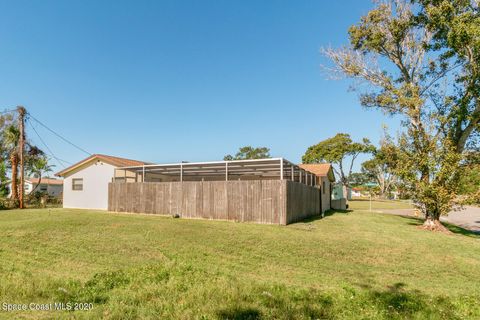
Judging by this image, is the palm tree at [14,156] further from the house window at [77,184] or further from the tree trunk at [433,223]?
the tree trunk at [433,223]

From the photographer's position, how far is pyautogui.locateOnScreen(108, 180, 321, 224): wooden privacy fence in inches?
552

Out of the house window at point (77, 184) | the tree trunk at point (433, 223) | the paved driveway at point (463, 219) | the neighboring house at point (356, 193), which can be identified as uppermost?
the house window at point (77, 184)

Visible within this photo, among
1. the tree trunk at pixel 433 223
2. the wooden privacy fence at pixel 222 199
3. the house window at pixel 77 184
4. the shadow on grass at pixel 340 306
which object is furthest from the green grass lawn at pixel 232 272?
the house window at pixel 77 184

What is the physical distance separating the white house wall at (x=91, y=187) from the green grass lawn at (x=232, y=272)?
10.7 m

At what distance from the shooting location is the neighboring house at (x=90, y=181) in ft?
72.2

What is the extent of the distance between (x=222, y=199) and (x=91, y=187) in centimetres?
1304

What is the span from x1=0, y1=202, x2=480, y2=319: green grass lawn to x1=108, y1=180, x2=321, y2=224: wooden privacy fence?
221cm

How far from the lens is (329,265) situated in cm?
732

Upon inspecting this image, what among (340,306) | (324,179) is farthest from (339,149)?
(340,306)

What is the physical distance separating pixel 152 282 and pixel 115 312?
4.49 ft

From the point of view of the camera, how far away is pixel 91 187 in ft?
74.7

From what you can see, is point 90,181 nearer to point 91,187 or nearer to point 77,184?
point 91,187

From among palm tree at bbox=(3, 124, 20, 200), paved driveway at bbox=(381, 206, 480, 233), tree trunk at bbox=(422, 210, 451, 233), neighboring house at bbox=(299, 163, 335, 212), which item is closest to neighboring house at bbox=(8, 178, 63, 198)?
palm tree at bbox=(3, 124, 20, 200)

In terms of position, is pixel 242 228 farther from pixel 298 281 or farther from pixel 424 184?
pixel 424 184
